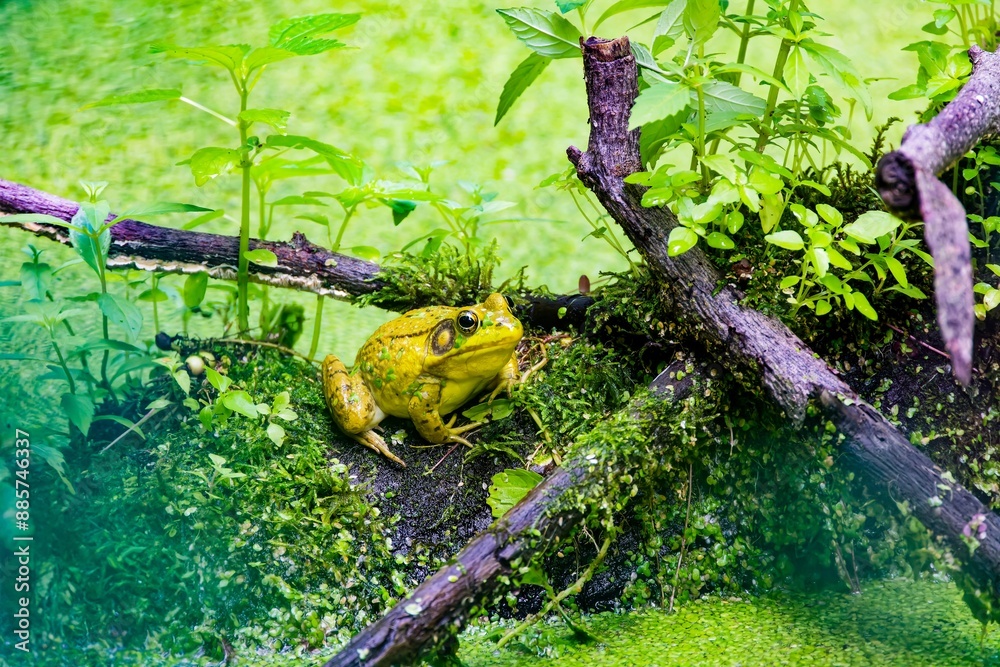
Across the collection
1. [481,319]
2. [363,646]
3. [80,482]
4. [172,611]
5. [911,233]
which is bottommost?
[172,611]

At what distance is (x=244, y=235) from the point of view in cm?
196

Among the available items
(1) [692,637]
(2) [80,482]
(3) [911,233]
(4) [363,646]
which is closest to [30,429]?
(2) [80,482]

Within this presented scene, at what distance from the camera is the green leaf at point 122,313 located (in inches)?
65.9

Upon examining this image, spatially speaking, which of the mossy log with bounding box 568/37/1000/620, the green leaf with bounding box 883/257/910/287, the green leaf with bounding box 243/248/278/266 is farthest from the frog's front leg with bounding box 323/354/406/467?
the green leaf with bounding box 883/257/910/287

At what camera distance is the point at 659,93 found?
136 centimetres

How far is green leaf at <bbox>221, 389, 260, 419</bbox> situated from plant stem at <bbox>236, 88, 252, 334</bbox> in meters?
0.44

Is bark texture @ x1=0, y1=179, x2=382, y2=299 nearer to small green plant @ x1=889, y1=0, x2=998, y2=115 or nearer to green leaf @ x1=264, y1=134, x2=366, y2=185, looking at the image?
green leaf @ x1=264, y1=134, x2=366, y2=185

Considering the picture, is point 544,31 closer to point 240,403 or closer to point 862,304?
point 862,304

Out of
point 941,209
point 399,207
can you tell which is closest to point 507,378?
point 399,207

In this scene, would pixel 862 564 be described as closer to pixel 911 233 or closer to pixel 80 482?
pixel 911 233

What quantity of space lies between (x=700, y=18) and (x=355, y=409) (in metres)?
1.05

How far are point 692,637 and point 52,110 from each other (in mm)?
3064

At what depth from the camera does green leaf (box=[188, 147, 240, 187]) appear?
172 cm

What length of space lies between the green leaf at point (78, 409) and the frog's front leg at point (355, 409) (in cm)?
48
